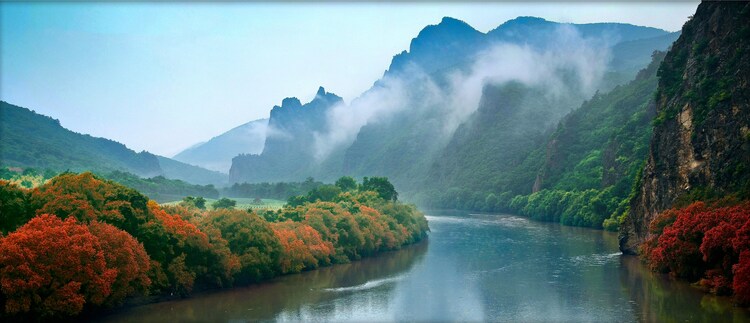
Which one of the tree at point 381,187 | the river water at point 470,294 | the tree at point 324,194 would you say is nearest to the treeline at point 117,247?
the river water at point 470,294

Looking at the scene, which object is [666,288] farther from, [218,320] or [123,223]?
[123,223]

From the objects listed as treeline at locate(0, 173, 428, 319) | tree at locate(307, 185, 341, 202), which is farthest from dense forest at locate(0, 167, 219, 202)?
treeline at locate(0, 173, 428, 319)

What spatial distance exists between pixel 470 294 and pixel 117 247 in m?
28.7

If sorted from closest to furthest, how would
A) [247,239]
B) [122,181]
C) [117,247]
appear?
[117,247] → [247,239] → [122,181]

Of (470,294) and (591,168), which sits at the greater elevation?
(591,168)

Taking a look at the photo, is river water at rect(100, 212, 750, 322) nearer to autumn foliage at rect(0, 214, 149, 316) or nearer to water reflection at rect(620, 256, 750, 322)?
water reflection at rect(620, 256, 750, 322)

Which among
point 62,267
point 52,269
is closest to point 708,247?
point 62,267

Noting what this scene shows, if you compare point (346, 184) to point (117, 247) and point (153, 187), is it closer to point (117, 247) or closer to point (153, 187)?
point (153, 187)

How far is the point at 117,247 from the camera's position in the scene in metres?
45.5

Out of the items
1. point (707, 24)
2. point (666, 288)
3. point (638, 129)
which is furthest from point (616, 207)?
point (666, 288)

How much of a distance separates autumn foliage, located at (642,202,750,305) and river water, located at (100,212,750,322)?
1.23m

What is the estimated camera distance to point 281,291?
57.0m

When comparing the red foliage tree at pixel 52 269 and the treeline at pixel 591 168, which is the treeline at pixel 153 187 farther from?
the red foliage tree at pixel 52 269

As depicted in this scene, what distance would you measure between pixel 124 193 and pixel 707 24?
198 ft
